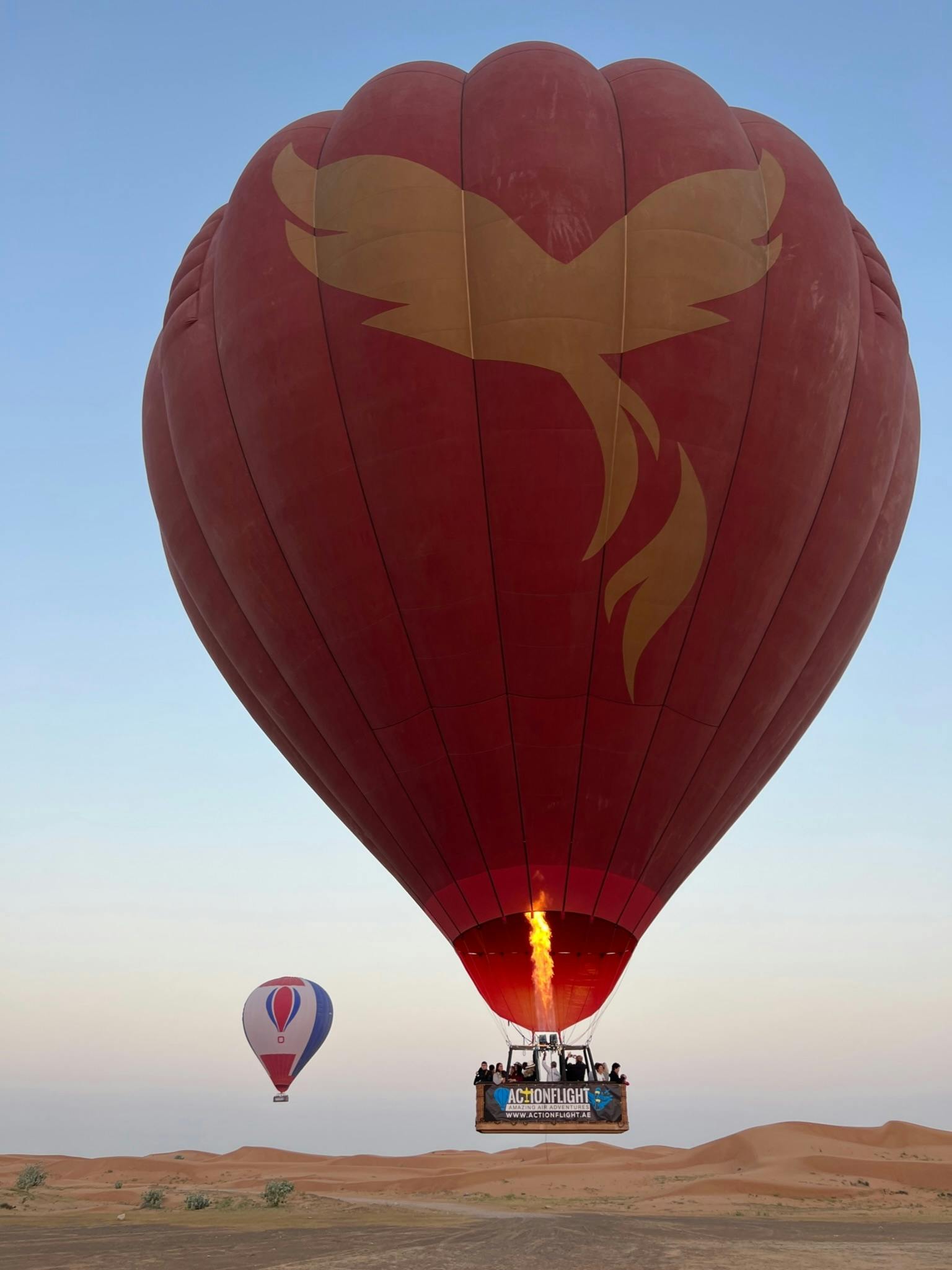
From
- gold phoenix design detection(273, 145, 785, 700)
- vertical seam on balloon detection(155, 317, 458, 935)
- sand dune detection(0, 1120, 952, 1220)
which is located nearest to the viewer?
gold phoenix design detection(273, 145, 785, 700)

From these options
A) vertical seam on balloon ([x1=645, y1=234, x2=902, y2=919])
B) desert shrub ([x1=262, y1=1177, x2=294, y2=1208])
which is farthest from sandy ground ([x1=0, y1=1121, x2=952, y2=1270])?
vertical seam on balloon ([x1=645, y1=234, x2=902, y2=919])

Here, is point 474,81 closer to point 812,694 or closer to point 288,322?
point 288,322

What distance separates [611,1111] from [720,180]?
10.6 metres

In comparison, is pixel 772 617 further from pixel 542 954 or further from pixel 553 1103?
pixel 553 1103

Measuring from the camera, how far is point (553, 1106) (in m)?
11.7

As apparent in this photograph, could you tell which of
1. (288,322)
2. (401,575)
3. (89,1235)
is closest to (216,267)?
(288,322)

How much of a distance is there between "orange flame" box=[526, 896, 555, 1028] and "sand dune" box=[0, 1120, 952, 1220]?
14.6m

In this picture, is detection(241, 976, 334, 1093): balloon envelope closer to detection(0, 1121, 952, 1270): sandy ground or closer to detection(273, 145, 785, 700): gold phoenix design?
detection(0, 1121, 952, 1270): sandy ground

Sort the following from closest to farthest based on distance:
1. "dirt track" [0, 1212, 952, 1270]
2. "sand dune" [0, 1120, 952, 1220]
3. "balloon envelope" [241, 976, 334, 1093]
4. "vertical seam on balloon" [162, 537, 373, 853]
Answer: "dirt track" [0, 1212, 952, 1270] < "vertical seam on balloon" [162, 537, 373, 853] < "sand dune" [0, 1120, 952, 1220] < "balloon envelope" [241, 976, 334, 1093]

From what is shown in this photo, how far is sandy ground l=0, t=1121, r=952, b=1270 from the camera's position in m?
12.6

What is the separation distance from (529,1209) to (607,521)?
20.1 m

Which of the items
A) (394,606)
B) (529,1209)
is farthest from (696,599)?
(529,1209)

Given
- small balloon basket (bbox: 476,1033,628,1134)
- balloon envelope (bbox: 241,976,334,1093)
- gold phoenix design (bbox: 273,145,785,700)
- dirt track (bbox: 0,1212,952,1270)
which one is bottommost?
dirt track (bbox: 0,1212,952,1270)

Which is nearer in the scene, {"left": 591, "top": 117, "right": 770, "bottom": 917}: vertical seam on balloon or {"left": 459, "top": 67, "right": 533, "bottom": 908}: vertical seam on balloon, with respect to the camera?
{"left": 459, "top": 67, "right": 533, "bottom": 908}: vertical seam on balloon
